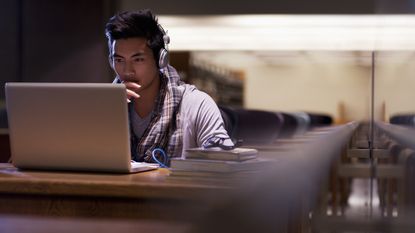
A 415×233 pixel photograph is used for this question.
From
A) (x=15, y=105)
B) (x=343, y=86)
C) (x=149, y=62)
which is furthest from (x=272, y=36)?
(x=15, y=105)

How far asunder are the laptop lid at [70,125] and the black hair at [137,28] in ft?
2.15

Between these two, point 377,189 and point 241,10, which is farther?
point 241,10

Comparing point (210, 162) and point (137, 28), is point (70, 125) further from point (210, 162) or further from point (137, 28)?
point (137, 28)

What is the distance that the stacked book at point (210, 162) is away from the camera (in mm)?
1527

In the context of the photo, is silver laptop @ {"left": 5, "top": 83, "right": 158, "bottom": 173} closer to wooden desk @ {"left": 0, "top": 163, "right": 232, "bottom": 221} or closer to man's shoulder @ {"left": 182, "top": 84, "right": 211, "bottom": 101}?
wooden desk @ {"left": 0, "top": 163, "right": 232, "bottom": 221}

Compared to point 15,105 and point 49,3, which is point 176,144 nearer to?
point 15,105

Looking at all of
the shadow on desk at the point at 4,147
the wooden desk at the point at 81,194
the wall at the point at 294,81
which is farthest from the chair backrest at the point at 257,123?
the wall at the point at 294,81

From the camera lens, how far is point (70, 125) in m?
1.73

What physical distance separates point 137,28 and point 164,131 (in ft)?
1.35

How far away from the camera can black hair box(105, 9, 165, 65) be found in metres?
2.35

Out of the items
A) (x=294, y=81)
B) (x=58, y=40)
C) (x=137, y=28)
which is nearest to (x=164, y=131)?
(x=137, y=28)

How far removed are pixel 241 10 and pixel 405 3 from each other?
6.70 meters

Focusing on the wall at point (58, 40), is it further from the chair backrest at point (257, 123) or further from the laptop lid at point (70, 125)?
the laptop lid at point (70, 125)

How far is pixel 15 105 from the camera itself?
1.78m
